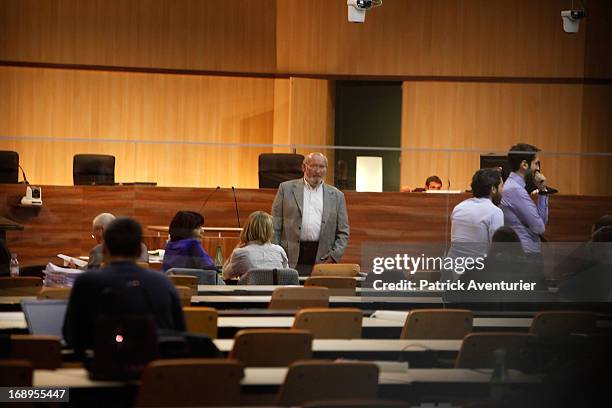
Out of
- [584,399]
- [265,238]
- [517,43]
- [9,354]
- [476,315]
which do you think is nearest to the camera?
[9,354]

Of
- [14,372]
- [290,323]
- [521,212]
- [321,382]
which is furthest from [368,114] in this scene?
[14,372]

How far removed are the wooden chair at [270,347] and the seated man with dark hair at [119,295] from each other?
257mm

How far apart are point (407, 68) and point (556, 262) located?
22.6 ft

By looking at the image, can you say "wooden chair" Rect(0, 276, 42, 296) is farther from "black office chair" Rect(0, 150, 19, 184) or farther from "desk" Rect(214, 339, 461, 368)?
"black office chair" Rect(0, 150, 19, 184)

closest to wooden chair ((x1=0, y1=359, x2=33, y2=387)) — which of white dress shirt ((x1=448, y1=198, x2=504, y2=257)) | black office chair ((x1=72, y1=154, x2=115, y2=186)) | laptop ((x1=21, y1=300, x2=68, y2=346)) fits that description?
laptop ((x1=21, y1=300, x2=68, y2=346))

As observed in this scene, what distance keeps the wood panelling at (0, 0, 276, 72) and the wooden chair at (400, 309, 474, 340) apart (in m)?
9.85

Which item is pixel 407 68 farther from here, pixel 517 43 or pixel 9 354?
pixel 9 354

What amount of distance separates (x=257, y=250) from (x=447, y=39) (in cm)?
756

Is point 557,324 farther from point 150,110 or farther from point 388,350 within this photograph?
point 150,110

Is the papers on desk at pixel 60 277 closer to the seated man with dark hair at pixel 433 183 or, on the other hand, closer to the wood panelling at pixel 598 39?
the seated man with dark hair at pixel 433 183

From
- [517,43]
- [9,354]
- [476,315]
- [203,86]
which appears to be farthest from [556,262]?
[203,86]

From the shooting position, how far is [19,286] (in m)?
6.77

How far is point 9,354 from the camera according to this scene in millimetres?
4281

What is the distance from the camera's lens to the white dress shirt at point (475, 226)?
7.44 meters
